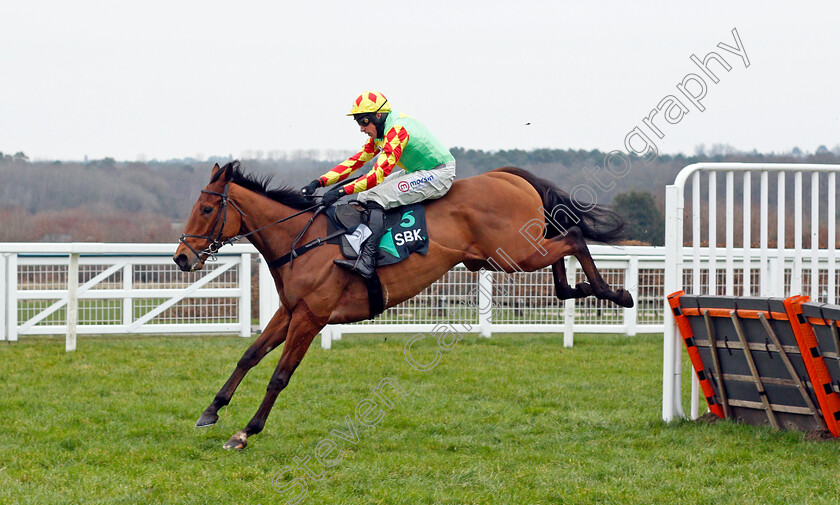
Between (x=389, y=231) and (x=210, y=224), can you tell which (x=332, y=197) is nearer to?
(x=389, y=231)

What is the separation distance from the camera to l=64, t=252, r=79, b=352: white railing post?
947cm

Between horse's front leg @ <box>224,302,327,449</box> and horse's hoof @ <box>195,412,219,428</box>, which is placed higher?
horse's front leg @ <box>224,302,327,449</box>

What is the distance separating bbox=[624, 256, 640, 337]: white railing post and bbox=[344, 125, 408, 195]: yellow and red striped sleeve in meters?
5.75

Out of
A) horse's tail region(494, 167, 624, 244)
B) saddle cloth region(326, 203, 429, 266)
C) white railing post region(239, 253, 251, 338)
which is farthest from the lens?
white railing post region(239, 253, 251, 338)

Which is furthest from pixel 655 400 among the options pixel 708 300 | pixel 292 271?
pixel 292 271

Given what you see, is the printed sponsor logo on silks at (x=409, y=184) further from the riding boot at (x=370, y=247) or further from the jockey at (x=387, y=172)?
the riding boot at (x=370, y=247)

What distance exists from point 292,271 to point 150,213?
52.8 ft

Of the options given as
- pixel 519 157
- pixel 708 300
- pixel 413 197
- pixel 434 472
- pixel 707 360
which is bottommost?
pixel 434 472

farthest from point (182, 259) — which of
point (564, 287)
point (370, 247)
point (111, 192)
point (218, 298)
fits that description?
point (111, 192)

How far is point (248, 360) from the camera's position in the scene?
5773mm

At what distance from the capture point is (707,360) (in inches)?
230

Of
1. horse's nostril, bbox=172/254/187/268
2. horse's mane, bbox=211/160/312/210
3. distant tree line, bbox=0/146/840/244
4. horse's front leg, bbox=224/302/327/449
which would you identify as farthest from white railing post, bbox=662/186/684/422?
distant tree line, bbox=0/146/840/244

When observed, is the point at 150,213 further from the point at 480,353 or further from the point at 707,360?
the point at 707,360

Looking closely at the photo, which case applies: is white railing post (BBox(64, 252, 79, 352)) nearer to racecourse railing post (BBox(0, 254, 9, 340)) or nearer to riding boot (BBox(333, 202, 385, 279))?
racecourse railing post (BBox(0, 254, 9, 340))
